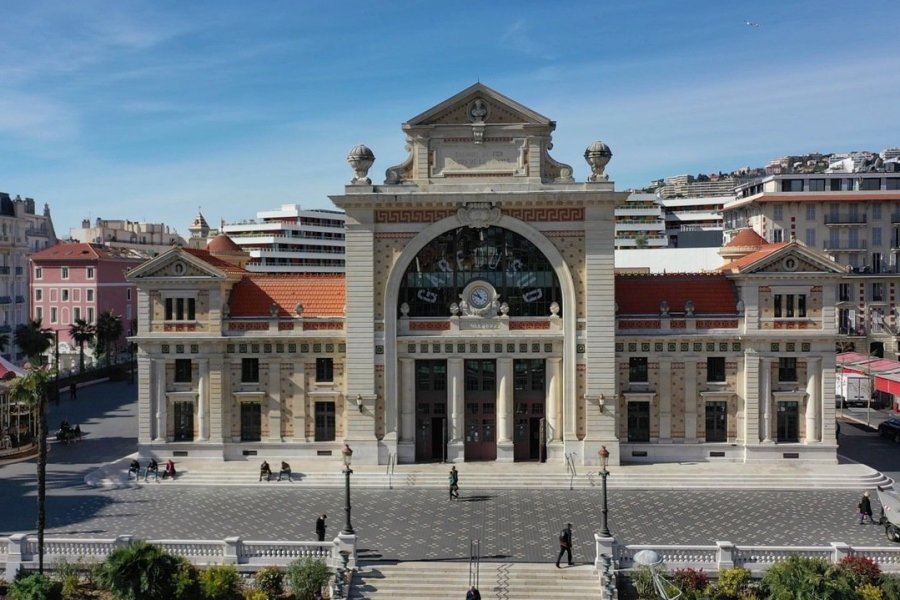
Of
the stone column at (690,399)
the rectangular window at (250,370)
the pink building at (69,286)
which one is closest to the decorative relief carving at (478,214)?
the stone column at (690,399)

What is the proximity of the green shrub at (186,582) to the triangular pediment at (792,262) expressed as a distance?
32013mm

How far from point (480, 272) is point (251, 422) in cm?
1538

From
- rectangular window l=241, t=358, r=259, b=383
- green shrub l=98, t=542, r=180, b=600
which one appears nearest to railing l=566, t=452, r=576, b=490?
rectangular window l=241, t=358, r=259, b=383

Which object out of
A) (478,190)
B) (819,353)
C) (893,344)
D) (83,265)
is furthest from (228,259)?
(893,344)

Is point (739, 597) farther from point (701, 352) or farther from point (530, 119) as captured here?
point (530, 119)

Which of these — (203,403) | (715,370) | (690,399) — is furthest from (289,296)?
(715,370)

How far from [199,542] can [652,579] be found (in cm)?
1678

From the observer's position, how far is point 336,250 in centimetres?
13150

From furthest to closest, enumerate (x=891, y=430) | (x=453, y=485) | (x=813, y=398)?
(x=891, y=430), (x=813, y=398), (x=453, y=485)

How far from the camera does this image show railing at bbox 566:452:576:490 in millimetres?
44706

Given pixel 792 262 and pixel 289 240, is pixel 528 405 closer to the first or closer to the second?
pixel 792 262

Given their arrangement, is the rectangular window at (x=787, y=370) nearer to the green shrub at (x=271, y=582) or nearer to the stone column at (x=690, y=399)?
the stone column at (x=690, y=399)

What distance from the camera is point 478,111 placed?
47375 millimetres

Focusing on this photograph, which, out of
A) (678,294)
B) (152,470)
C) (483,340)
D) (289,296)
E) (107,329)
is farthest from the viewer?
(107,329)
